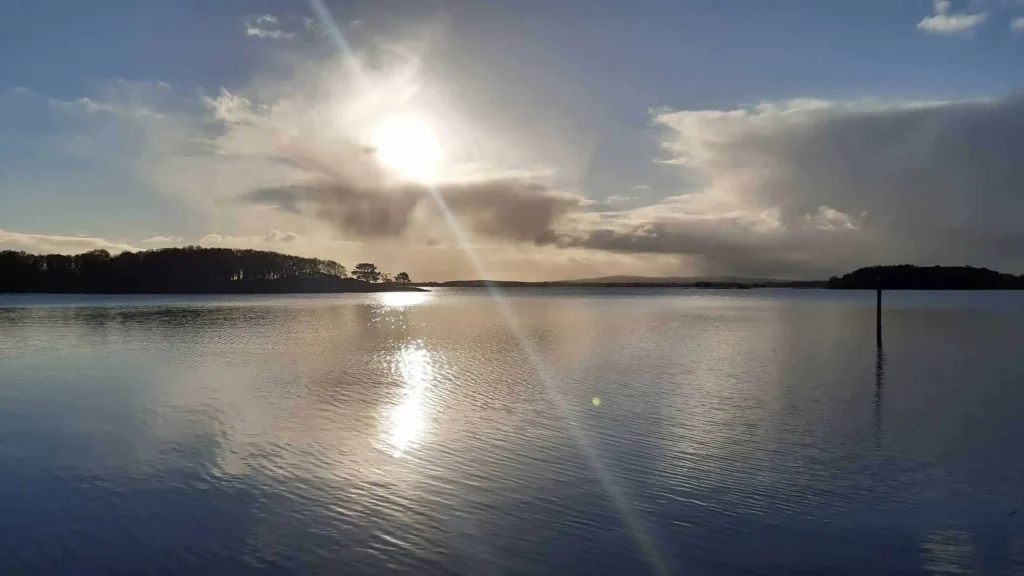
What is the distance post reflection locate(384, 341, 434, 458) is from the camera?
12766 millimetres

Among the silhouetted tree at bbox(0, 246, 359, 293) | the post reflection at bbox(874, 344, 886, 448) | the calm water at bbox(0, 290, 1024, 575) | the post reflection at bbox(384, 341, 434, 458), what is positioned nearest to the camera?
the calm water at bbox(0, 290, 1024, 575)

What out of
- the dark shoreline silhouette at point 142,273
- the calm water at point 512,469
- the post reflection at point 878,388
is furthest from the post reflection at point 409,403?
the dark shoreline silhouette at point 142,273

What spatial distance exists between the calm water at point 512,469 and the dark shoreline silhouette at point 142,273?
149741 millimetres

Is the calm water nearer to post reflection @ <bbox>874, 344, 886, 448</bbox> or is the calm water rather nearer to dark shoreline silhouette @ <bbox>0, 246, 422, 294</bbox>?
post reflection @ <bbox>874, 344, 886, 448</bbox>

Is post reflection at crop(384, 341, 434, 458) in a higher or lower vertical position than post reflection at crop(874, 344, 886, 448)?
lower

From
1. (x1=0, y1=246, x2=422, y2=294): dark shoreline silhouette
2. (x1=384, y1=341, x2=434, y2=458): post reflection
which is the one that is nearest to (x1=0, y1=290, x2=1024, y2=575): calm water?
(x1=384, y1=341, x2=434, y2=458): post reflection

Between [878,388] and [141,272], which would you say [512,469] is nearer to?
[878,388]

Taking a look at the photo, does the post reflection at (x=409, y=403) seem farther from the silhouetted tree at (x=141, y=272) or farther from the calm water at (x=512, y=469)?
the silhouetted tree at (x=141, y=272)

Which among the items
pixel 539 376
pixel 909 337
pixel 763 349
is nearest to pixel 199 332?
pixel 539 376

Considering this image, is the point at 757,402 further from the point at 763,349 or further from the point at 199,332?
the point at 199,332

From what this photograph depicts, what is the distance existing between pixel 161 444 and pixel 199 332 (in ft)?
97.5

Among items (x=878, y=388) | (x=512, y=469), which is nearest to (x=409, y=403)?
(x=512, y=469)

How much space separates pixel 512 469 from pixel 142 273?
170118mm

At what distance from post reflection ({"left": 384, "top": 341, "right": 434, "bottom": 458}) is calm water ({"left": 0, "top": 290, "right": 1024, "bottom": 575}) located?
98mm
